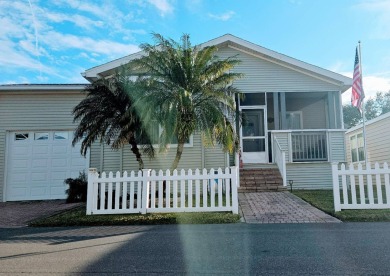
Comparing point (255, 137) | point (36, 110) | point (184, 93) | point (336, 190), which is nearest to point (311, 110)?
point (255, 137)

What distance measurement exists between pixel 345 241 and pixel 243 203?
12.8ft

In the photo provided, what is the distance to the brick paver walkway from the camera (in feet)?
21.2

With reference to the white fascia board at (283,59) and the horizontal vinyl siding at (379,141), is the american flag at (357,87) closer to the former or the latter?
the white fascia board at (283,59)

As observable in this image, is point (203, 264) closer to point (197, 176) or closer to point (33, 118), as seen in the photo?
point (197, 176)

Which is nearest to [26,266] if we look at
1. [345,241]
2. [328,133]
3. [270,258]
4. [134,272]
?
[134,272]

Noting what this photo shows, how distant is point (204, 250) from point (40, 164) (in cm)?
943

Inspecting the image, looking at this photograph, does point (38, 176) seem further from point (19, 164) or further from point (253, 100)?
point (253, 100)

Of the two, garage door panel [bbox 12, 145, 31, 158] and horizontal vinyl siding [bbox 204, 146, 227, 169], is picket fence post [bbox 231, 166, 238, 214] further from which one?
garage door panel [bbox 12, 145, 31, 158]

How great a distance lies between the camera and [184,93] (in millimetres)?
7895

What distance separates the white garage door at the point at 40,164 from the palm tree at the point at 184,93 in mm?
4907

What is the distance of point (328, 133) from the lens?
11.7 m

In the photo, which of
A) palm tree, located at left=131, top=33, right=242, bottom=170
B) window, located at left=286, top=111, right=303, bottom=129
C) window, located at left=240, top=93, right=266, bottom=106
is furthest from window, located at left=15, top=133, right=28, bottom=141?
window, located at left=286, top=111, right=303, bottom=129

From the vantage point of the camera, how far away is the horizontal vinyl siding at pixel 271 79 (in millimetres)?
12453

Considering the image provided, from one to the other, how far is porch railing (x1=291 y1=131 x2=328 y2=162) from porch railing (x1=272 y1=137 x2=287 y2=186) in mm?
588
